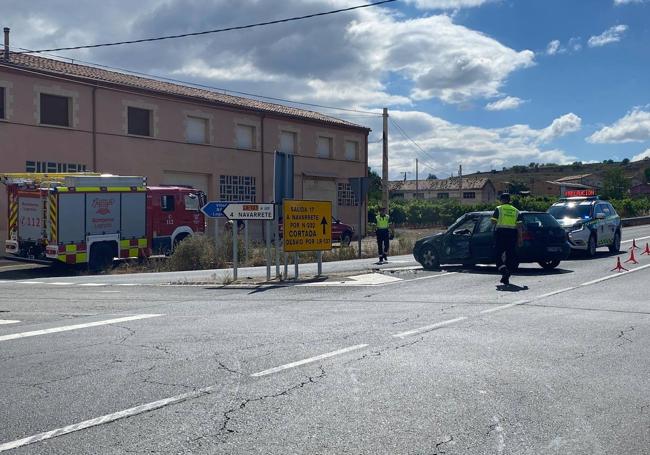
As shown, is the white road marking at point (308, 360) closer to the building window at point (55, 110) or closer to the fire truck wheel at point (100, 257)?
the fire truck wheel at point (100, 257)

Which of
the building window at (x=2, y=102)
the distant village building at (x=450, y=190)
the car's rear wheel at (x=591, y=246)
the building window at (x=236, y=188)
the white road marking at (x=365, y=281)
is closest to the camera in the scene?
the white road marking at (x=365, y=281)

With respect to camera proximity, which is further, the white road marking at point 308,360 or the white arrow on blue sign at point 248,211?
the white arrow on blue sign at point 248,211

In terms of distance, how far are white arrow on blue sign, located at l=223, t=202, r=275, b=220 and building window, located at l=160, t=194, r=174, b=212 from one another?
32.4 feet

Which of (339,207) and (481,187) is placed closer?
(339,207)

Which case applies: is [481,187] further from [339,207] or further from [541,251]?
[541,251]

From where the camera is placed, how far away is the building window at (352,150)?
46.8m

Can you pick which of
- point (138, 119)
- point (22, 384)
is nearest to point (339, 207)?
point (138, 119)

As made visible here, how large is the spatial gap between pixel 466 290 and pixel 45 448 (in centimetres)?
969

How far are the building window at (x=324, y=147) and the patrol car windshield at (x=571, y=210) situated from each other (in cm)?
2391

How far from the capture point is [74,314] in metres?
10.9

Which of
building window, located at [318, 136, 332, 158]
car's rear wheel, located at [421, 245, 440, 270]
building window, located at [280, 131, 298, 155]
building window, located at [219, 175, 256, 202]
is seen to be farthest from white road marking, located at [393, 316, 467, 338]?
building window, located at [318, 136, 332, 158]

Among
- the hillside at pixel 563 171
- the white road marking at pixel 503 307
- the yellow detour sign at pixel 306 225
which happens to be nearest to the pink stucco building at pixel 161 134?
the yellow detour sign at pixel 306 225

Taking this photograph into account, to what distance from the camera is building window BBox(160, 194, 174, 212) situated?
2504cm

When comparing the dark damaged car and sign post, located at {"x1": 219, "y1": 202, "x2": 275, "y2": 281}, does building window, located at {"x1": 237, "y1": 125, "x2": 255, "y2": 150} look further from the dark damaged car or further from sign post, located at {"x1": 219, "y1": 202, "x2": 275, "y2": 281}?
sign post, located at {"x1": 219, "y1": 202, "x2": 275, "y2": 281}
